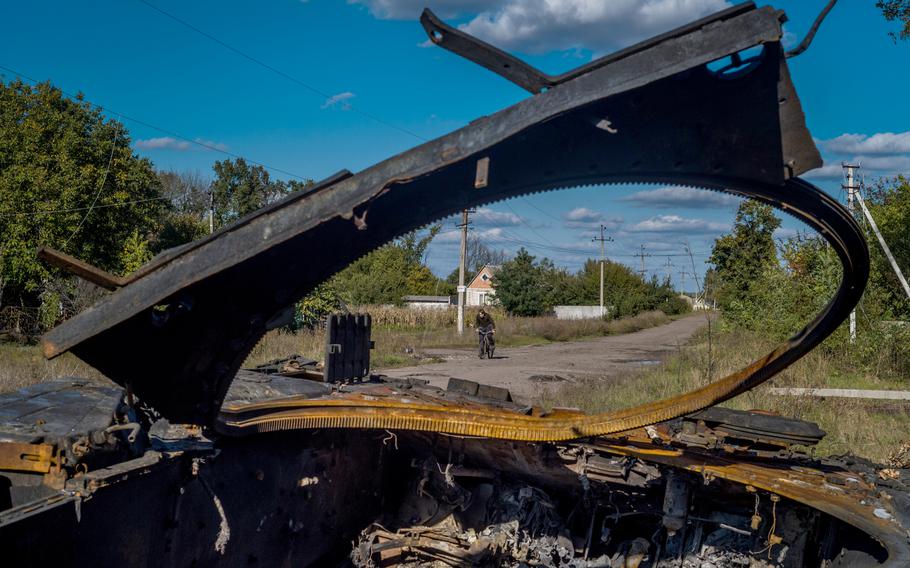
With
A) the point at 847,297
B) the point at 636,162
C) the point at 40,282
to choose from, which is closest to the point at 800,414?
the point at 847,297

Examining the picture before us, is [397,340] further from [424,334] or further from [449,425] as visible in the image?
[449,425]

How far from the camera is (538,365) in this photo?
2236 cm

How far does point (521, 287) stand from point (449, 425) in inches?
1644

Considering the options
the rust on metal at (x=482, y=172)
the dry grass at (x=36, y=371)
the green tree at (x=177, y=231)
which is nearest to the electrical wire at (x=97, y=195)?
the green tree at (x=177, y=231)

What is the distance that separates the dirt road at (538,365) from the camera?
17.2 meters

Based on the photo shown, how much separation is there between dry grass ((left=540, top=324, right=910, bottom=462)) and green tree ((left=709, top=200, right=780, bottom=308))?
2.99 meters

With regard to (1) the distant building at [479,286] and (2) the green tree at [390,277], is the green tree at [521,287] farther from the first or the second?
(1) the distant building at [479,286]

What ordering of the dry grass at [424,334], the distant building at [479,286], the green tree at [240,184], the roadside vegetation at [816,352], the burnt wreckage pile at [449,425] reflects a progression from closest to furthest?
the burnt wreckage pile at [449,425]
the roadside vegetation at [816,352]
the dry grass at [424,334]
the green tree at [240,184]
the distant building at [479,286]

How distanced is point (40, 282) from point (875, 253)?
24971mm

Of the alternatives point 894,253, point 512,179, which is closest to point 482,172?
point 512,179

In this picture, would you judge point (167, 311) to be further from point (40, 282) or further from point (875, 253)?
point (40, 282)

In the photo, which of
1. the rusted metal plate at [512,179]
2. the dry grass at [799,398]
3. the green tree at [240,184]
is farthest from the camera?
the green tree at [240,184]

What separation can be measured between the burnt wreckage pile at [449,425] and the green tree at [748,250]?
18413 millimetres

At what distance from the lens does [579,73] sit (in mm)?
2070
